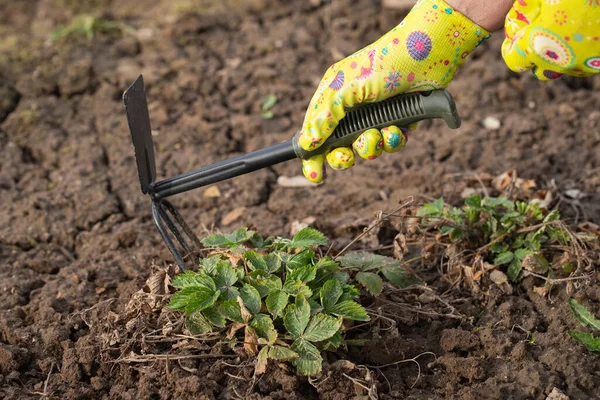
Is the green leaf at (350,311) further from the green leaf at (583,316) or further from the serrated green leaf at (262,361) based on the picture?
the green leaf at (583,316)

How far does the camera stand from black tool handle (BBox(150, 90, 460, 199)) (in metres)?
2.21

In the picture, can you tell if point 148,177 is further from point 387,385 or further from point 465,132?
point 465,132

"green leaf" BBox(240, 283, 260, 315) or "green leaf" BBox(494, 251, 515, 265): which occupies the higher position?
"green leaf" BBox(240, 283, 260, 315)

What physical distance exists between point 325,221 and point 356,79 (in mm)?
929

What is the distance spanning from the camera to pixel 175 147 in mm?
3584

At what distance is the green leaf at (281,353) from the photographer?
6.67ft

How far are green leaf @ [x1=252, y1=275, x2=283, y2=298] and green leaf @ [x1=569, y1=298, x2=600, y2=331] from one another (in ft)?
3.10

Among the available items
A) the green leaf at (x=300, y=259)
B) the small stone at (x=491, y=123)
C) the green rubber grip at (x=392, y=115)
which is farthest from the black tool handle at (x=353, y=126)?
the small stone at (x=491, y=123)

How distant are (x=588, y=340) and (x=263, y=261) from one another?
997 mm

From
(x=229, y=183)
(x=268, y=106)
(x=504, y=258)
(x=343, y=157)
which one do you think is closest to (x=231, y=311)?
(x=343, y=157)

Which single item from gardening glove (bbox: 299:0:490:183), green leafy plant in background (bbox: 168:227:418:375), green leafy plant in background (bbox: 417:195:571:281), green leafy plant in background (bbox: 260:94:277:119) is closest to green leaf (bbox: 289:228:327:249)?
green leafy plant in background (bbox: 168:227:418:375)

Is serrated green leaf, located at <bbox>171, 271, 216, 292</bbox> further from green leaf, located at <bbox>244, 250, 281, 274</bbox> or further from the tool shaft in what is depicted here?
the tool shaft

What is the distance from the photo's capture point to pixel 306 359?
2061 mm

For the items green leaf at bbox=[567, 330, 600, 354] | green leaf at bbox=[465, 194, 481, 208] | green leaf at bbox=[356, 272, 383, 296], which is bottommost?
green leaf at bbox=[567, 330, 600, 354]
